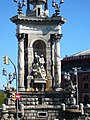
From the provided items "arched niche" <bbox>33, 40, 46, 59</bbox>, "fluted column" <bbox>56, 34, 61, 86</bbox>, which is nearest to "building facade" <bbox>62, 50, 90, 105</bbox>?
"arched niche" <bbox>33, 40, 46, 59</bbox>

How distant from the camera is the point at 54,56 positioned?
155 feet

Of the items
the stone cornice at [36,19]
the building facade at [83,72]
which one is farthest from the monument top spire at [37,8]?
the building facade at [83,72]

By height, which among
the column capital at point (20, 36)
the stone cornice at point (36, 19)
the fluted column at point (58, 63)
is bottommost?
the fluted column at point (58, 63)

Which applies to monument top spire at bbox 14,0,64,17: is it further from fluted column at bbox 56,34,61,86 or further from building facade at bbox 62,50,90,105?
building facade at bbox 62,50,90,105

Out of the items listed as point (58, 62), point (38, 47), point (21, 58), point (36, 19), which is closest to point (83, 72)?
point (38, 47)

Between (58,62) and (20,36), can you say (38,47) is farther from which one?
(58,62)

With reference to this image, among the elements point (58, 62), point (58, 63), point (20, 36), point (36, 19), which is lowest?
point (58, 63)

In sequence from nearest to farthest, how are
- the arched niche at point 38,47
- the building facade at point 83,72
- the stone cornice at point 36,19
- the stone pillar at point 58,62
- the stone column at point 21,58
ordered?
the stone column at point 21,58 → the stone pillar at point 58,62 → the stone cornice at point 36,19 → the arched niche at point 38,47 → the building facade at point 83,72

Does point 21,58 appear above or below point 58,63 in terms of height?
above

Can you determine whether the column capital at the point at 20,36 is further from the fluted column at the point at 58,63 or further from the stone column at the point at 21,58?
the fluted column at the point at 58,63

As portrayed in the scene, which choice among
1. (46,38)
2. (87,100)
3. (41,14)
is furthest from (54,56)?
(87,100)

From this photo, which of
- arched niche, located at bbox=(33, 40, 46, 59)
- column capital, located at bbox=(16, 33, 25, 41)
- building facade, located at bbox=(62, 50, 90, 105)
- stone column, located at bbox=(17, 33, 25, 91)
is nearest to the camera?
stone column, located at bbox=(17, 33, 25, 91)

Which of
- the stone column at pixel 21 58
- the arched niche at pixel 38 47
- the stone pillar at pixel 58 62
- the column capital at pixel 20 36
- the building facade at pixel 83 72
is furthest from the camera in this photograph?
the building facade at pixel 83 72

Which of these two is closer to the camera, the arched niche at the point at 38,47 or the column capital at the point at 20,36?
the column capital at the point at 20,36
